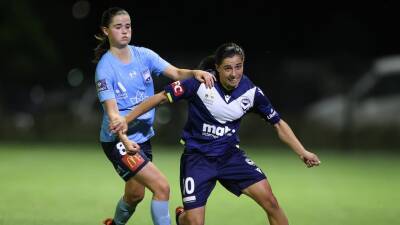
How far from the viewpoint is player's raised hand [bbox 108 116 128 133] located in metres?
6.27

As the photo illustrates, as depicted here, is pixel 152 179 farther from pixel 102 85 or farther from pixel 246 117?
pixel 246 117

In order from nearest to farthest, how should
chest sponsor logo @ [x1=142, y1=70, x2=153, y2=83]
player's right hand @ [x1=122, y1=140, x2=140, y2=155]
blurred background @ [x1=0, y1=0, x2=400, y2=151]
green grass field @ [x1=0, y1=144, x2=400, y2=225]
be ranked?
1. player's right hand @ [x1=122, y1=140, x2=140, y2=155]
2. chest sponsor logo @ [x1=142, y1=70, x2=153, y2=83]
3. green grass field @ [x1=0, y1=144, x2=400, y2=225]
4. blurred background @ [x1=0, y1=0, x2=400, y2=151]

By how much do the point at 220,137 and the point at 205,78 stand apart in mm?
478

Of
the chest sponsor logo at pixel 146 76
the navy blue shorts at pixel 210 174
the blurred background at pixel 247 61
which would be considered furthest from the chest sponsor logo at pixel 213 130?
the blurred background at pixel 247 61

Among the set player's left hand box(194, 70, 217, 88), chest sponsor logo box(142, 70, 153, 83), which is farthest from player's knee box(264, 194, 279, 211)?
chest sponsor logo box(142, 70, 153, 83)

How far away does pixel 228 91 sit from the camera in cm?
645

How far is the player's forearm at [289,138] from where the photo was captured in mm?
6508

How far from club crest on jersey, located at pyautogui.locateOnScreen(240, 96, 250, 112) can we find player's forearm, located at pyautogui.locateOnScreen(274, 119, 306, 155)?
314mm

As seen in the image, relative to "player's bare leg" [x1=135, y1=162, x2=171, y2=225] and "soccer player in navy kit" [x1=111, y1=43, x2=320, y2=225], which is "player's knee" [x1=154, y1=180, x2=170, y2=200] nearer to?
"player's bare leg" [x1=135, y1=162, x2=171, y2=225]

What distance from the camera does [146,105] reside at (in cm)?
635

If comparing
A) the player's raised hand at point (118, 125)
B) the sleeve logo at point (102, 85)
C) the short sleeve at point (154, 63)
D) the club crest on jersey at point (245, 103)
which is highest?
the short sleeve at point (154, 63)

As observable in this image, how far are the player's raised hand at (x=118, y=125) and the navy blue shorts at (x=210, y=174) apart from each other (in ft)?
1.87

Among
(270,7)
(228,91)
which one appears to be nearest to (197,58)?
(270,7)

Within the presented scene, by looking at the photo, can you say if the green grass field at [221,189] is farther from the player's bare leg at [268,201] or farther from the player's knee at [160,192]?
the player's bare leg at [268,201]
